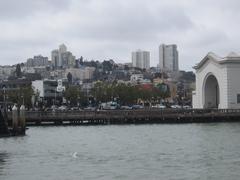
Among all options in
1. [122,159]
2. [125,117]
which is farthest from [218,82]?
[122,159]

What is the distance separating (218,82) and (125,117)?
36049mm

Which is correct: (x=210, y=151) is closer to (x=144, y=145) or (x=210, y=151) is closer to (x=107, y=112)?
(x=144, y=145)

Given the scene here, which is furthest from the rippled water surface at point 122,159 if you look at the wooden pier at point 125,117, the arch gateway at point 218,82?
the arch gateway at point 218,82

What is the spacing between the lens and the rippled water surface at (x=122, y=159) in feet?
140

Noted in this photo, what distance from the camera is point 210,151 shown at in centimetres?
5753

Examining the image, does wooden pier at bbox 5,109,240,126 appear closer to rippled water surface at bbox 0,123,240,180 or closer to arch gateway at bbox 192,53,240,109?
arch gateway at bbox 192,53,240,109

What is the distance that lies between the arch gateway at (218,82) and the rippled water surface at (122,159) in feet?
229

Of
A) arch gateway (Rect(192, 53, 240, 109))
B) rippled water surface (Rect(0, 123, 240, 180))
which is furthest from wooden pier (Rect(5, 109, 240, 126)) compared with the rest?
rippled water surface (Rect(0, 123, 240, 180))

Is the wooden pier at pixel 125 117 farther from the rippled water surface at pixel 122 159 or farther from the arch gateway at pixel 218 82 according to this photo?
the rippled water surface at pixel 122 159

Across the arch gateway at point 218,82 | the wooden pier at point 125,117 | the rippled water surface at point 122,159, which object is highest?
the arch gateway at point 218,82

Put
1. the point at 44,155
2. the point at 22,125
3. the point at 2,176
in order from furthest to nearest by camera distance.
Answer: the point at 22,125 → the point at 44,155 → the point at 2,176

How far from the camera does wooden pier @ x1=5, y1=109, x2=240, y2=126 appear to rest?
11806 cm

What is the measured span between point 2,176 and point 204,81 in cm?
11717

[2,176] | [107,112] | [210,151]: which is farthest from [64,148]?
[107,112]
